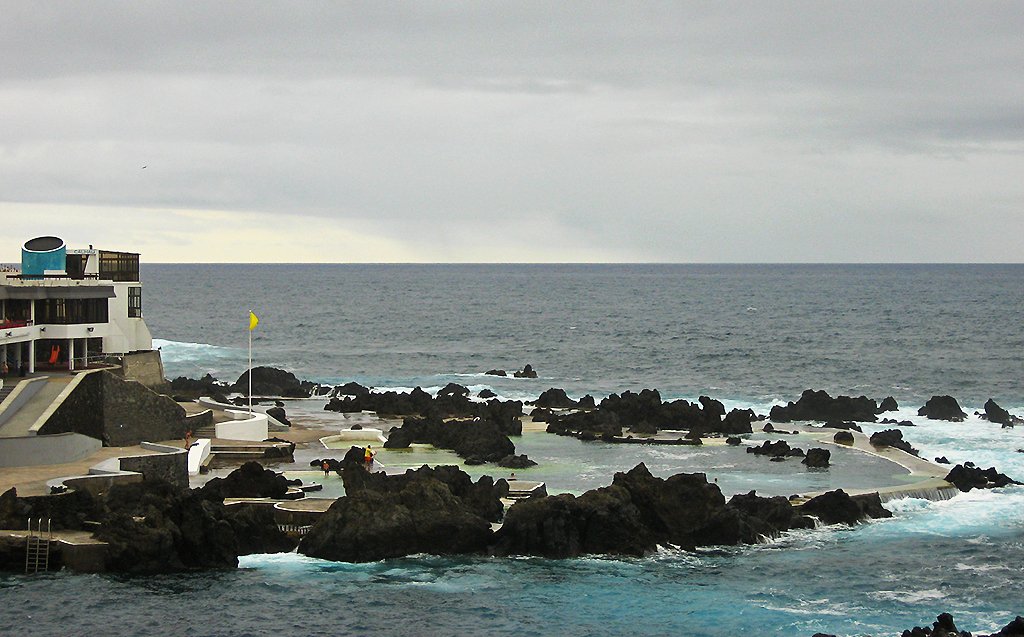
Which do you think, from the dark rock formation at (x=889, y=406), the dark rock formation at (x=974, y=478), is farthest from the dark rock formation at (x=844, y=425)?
the dark rock formation at (x=974, y=478)

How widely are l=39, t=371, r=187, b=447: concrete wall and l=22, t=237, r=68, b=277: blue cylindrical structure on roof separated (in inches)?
411

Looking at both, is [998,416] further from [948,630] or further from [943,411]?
[948,630]

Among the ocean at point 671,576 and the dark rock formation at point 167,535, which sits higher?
the dark rock formation at point 167,535

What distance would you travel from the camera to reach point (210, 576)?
130 ft

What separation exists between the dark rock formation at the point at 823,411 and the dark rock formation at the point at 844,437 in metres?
9.80

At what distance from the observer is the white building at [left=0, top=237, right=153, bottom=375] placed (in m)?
58.2

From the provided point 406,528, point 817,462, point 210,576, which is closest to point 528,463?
point 817,462

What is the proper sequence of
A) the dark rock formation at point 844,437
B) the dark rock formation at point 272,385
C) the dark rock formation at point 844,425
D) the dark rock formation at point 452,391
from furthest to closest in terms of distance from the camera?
the dark rock formation at point 272,385 → the dark rock formation at point 452,391 → the dark rock formation at point 844,425 → the dark rock formation at point 844,437

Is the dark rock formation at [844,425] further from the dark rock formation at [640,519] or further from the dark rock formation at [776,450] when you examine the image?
the dark rock formation at [640,519]

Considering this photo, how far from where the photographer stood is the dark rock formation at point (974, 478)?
176ft

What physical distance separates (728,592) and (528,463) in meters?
19.3

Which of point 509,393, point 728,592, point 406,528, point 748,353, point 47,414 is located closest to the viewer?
point 728,592

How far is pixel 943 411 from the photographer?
77.9 metres

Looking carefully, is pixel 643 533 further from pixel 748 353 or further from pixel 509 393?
pixel 748 353
